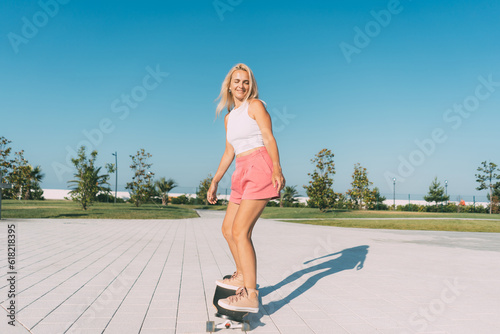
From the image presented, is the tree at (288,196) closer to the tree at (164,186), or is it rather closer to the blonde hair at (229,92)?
the tree at (164,186)

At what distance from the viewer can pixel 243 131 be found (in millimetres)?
3355

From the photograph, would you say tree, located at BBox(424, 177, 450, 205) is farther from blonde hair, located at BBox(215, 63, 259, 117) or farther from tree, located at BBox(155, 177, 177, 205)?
blonde hair, located at BBox(215, 63, 259, 117)

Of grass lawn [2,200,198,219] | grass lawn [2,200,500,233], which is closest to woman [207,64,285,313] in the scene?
grass lawn [2,200,500,233]

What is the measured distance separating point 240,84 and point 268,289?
249cm

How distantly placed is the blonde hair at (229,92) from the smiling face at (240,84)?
0.11 ft

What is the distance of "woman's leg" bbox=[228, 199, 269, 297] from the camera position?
3.15m

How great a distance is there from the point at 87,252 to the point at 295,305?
4842mm

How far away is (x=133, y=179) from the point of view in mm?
30125

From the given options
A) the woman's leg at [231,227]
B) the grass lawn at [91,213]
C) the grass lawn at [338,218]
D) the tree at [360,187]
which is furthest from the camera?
the tree at [360,187]

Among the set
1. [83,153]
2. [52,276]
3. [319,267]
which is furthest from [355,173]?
[52,276]

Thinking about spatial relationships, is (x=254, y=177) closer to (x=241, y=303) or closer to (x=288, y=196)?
(x=241, y=303)

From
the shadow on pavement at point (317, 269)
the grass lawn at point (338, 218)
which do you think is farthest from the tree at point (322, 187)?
the shadow on pavement at point (317, 269)

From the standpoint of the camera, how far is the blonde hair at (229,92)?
350 centimetres

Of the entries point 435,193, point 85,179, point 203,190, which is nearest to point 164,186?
point 203,190
